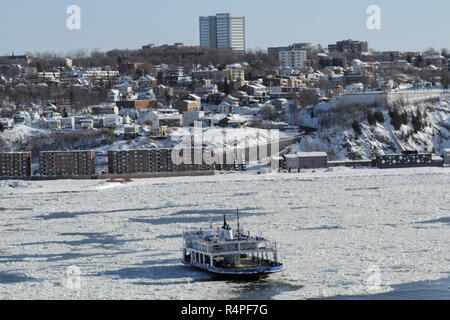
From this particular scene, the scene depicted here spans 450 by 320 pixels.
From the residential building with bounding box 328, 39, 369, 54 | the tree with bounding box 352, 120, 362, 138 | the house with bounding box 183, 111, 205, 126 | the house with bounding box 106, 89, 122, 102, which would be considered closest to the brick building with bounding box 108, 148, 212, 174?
the tree with bounding box 352, 120, 362, 138

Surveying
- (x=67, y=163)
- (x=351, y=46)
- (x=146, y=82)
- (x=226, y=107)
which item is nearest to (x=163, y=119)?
(x=226, y=107)

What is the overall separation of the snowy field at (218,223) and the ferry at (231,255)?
301 mm

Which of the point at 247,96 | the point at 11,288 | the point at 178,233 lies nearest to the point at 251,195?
the point at 178,233

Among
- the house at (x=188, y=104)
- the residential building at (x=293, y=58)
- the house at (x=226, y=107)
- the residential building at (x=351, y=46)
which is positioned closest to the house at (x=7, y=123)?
the house at (x=188, y=104)

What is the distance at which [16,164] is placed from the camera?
183 ft

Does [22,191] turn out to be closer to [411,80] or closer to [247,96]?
[247,96]

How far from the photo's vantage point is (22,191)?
1809 inches

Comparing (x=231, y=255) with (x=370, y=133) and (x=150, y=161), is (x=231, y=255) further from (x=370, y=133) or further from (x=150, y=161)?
(x=370, y=133)

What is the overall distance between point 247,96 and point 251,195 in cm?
4411

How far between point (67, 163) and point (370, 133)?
1999 centimetres

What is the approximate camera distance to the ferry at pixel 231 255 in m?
22.8

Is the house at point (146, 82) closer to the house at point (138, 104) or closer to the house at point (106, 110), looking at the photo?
the house at point (138, 104)

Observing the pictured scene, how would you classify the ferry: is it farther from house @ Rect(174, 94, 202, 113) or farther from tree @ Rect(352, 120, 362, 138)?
house @ Rect(174, 94, 202, 113)

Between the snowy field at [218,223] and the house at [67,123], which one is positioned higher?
the house at [67,123]
